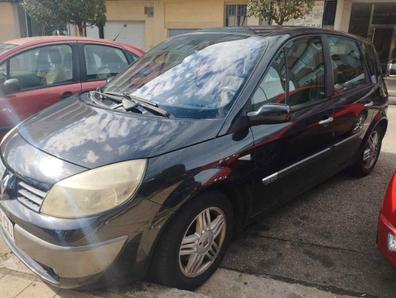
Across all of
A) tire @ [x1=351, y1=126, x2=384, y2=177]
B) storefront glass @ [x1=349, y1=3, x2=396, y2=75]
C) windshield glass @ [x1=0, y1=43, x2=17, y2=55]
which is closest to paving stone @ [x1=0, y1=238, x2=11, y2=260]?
windshield glass @ [x1=0, y1=43, x2=17, y2=55]

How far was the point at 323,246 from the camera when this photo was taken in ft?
9.87

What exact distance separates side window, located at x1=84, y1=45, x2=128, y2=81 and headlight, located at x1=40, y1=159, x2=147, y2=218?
3.25m

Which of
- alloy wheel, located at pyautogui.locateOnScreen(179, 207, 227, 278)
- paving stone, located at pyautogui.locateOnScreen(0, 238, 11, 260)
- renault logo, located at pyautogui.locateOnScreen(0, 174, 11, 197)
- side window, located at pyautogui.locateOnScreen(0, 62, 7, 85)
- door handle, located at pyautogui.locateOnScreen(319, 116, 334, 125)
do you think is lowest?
paving stone, located at pyautogui.locateOnScreen(0, 238, 11, 260)

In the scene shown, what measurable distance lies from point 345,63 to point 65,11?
9.66 metres

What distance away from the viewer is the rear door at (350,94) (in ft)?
11.4

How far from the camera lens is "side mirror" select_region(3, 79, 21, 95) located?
13.5ft

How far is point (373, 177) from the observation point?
4496 millimetres

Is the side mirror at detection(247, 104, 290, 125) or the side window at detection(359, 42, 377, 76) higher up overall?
the side window at detection(359, 42, 377, 76)

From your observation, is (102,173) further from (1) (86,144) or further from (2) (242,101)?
(2) (242,101)

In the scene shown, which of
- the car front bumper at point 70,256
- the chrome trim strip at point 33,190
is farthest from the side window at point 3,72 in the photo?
the car front bumper at point 70,256

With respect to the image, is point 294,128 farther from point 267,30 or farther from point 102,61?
point 102,61

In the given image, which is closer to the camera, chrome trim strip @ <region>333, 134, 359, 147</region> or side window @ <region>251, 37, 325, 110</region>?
side window @ <region>251, 37, 325, 110</region>

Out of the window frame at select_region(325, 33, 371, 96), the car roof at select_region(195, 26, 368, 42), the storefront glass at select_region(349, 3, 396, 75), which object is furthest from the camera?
the storefront glass at select_region(349, 3, 396, 75)

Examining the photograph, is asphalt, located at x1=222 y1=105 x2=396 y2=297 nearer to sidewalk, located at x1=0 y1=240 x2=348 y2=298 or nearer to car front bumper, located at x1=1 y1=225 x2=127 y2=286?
sidewalk, located at x1=0 y1=240 x2=348 y2=298
